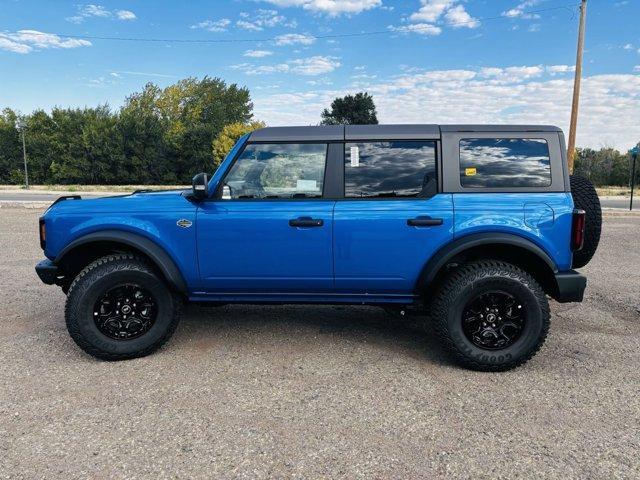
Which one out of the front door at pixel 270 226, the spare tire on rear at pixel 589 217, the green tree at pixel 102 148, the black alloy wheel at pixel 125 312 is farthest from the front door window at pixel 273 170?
the green tree at pixel 102 148

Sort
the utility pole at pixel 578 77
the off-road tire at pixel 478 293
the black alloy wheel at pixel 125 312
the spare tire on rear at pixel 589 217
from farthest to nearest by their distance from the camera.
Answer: the utility pole at pixel 578 77 → the spare tire on rear at pixel 589 217 → the black alloy wheel at pixel 125 312 → the off-road tire at pixel 478 293

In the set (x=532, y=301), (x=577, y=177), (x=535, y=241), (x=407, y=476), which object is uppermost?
(x=577, y=177)

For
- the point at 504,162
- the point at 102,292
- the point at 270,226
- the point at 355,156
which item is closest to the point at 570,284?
the point at 504,162

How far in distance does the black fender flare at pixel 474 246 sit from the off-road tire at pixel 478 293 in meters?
0.16

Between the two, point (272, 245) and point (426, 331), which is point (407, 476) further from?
point (426, 331)

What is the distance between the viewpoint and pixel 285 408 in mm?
2998

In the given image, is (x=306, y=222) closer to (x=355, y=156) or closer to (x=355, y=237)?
(x=355, y=237)

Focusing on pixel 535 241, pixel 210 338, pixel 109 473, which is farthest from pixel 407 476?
pixel 210 338

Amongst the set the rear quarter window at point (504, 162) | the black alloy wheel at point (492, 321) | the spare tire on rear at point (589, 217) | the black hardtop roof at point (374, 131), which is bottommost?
the black alloy wheel at point (492, 321)

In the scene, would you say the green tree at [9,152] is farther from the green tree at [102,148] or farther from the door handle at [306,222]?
the door handle at [306,222]

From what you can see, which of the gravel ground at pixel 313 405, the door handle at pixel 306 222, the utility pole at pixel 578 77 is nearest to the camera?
the gravel ground at pixel 313 405

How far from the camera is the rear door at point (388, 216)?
358 cm

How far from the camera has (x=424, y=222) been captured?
11.7ft

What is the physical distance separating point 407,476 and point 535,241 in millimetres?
2023
